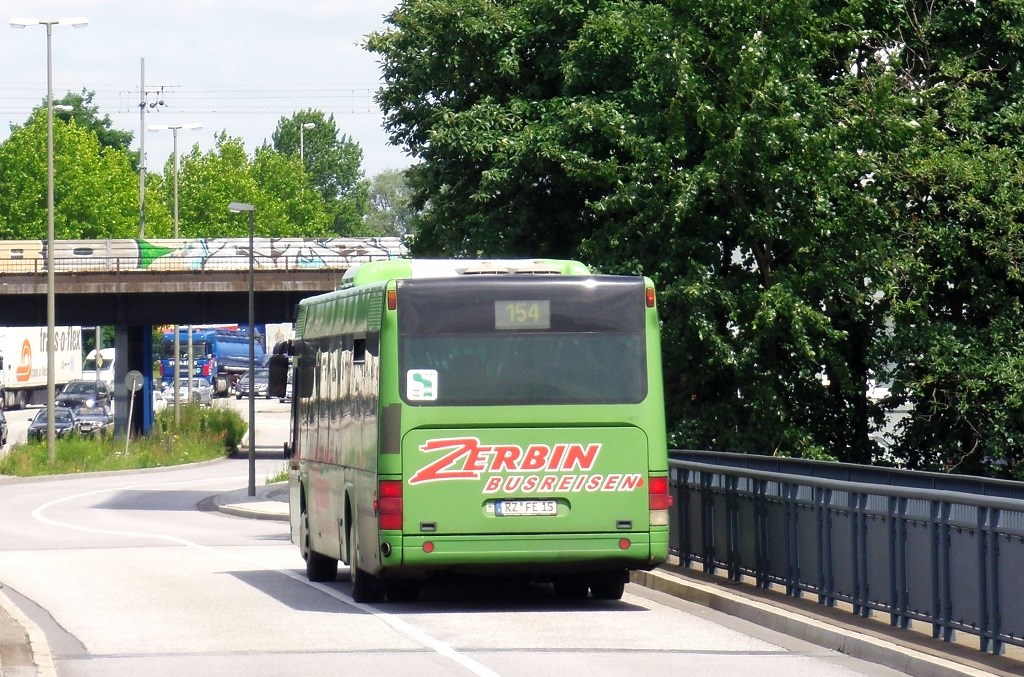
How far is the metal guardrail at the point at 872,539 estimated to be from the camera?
1074 cm

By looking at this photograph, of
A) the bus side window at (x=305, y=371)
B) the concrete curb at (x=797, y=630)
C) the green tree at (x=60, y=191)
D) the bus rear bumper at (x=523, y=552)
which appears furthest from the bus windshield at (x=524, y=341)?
the green tree at (x=60, y=191)

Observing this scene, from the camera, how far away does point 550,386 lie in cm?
1491

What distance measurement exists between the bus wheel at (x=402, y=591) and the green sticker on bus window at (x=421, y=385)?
1988mm

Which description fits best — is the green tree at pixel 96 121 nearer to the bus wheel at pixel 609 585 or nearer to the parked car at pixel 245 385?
the parked car at pixel 245 385

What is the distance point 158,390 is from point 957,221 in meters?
101

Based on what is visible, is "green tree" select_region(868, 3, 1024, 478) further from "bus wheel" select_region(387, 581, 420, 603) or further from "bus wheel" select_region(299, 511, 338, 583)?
"bus wheel" select_region(387, 581, 420, 603)

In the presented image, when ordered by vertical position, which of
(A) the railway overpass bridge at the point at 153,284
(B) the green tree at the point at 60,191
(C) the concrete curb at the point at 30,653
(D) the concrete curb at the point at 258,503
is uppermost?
(B) the green tree at the point at 60,191

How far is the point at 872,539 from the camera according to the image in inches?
500

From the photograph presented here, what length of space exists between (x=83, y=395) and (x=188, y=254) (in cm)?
1625

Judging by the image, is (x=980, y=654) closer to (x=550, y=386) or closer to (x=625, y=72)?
(x=550, y=386)

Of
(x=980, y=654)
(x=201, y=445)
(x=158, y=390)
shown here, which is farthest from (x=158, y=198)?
(x=980, y=654)

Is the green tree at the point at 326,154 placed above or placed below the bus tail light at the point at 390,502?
above

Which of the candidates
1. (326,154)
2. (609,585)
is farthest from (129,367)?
(326,154)

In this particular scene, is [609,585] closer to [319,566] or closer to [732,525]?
[732,525]
